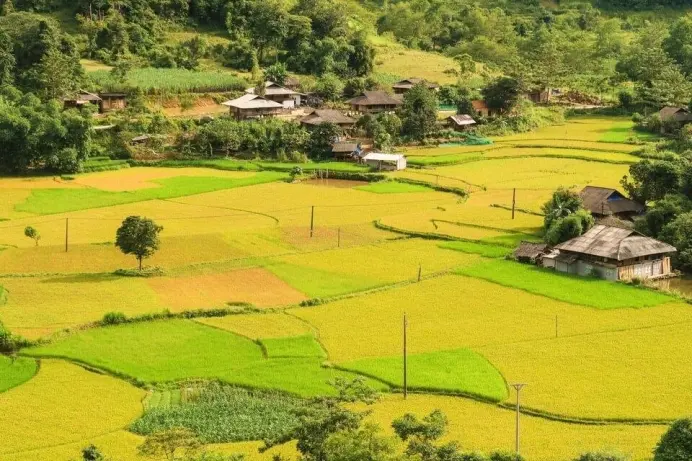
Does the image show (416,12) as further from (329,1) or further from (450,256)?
(450,256)

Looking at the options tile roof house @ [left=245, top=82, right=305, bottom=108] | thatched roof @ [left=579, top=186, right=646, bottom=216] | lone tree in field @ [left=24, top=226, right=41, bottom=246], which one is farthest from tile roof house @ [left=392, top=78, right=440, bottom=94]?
lone tree in field @ [left=24, top=226, right=41, bottom=246]

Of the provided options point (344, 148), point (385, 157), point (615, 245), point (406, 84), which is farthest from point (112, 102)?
point (615, 245)

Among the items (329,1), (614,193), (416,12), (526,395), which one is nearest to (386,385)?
(526,395)

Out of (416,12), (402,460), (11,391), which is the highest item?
(416,12)

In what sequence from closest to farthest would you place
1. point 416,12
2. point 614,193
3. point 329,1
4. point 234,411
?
point 234,411
point 614,193
point 329,1
point 416,12

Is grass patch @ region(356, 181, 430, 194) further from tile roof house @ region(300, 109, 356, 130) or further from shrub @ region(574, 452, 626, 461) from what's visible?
shrub @ region(574, 452, 626, 461)

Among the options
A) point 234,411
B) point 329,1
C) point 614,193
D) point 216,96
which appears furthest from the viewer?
point 329,1

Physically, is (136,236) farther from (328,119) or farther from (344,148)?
(328,119)
